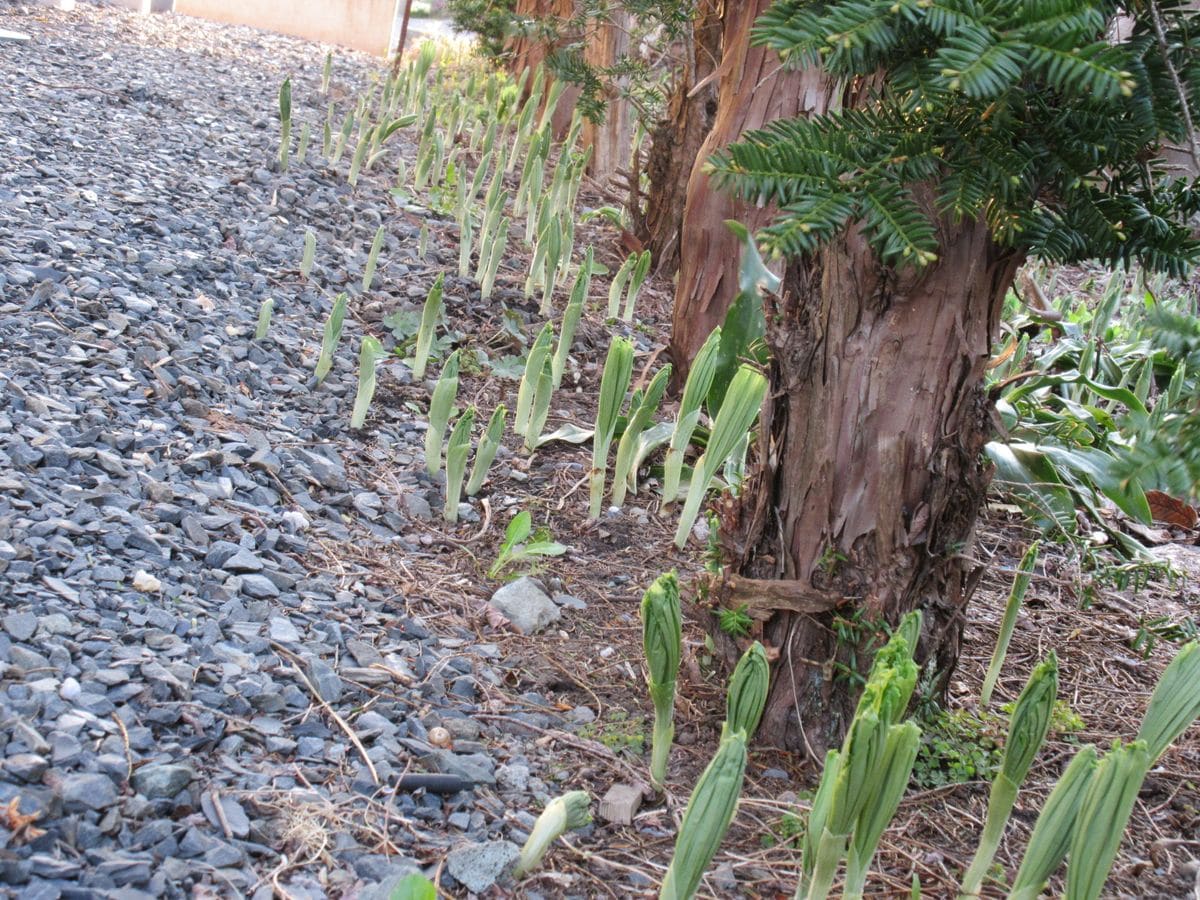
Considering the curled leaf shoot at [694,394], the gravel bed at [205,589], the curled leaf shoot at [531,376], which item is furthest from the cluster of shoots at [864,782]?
the curled leaf shoot at [531,376]

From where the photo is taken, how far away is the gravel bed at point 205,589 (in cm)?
161

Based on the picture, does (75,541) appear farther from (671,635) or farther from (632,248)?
(632,248)

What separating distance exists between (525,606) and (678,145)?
314 cm

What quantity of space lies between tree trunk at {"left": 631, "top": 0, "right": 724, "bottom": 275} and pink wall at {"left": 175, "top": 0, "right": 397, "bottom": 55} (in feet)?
21.4

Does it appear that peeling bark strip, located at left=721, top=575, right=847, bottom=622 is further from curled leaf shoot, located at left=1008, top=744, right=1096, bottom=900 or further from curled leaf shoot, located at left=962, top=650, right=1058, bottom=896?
curled leaf shoot, located at left=1008, top=744, right=1096, bottom=900

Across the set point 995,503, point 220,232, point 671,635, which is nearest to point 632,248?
point 220,232

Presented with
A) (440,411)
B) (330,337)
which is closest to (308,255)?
(330,337)

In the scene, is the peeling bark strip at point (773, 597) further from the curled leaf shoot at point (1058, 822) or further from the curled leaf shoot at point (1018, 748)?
the curled leaf shoot at point (1058, 822)

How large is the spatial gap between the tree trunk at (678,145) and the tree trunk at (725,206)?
668 mm

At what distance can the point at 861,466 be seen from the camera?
6.77 ft

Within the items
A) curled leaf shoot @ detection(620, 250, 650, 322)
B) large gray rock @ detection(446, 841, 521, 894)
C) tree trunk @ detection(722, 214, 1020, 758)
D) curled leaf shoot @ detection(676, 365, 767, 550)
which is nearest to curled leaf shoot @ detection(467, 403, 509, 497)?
curled leaf shoot @ detection(676, 365, 767, 550)

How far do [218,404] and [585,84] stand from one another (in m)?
2.51

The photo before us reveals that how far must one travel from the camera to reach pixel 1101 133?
1520 mm

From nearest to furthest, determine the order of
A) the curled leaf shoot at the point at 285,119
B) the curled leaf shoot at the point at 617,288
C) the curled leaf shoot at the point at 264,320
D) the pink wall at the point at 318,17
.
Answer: the curled leaf shoot at the point at 264,320, the curled leaf shoot at the point at 617,288, the curled leaf shoot at the point at 285,119, the pink wall at the point at 318,17
